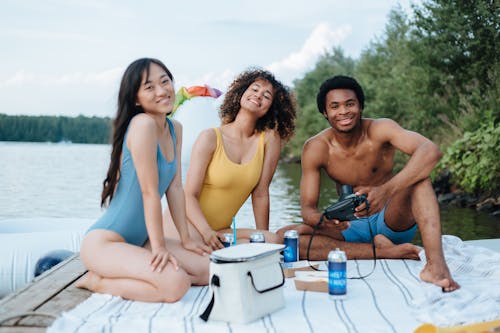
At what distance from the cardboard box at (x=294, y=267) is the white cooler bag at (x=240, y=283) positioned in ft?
2.78

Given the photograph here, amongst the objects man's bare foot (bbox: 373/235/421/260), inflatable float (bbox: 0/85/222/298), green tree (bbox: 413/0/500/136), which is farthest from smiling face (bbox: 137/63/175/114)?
green tree (bbox: 413/0/500/136)

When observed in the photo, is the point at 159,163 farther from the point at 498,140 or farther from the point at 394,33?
the point at 394,33

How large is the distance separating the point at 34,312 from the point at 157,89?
1359mm

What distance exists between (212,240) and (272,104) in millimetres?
1190

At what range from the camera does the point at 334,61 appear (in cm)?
4219

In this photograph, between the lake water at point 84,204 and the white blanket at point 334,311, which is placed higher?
the white blanket at point 334,311

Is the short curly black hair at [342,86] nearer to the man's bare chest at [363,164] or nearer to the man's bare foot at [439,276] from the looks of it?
the man's bare chest at [363,164]

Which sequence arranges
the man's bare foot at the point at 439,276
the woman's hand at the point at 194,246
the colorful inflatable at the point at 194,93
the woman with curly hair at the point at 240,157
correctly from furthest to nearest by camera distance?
the colorful inflatable at the point at 194,93 < the woman with curly hair at the point at 240,157 < the woman's hand at the point at 194,246 < the man's bare foot at the point at 439,276

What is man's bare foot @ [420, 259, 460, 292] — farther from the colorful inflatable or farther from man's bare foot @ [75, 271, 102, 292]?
the colorful inflatable

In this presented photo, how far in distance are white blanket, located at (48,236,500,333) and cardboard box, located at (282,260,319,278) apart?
138mm

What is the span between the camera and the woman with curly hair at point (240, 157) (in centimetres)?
428

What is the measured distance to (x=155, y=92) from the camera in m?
3.53

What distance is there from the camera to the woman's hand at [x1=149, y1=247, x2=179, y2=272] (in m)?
3.29

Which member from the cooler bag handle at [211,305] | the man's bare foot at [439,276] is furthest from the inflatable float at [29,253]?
the man's bare foot at [439,276]
